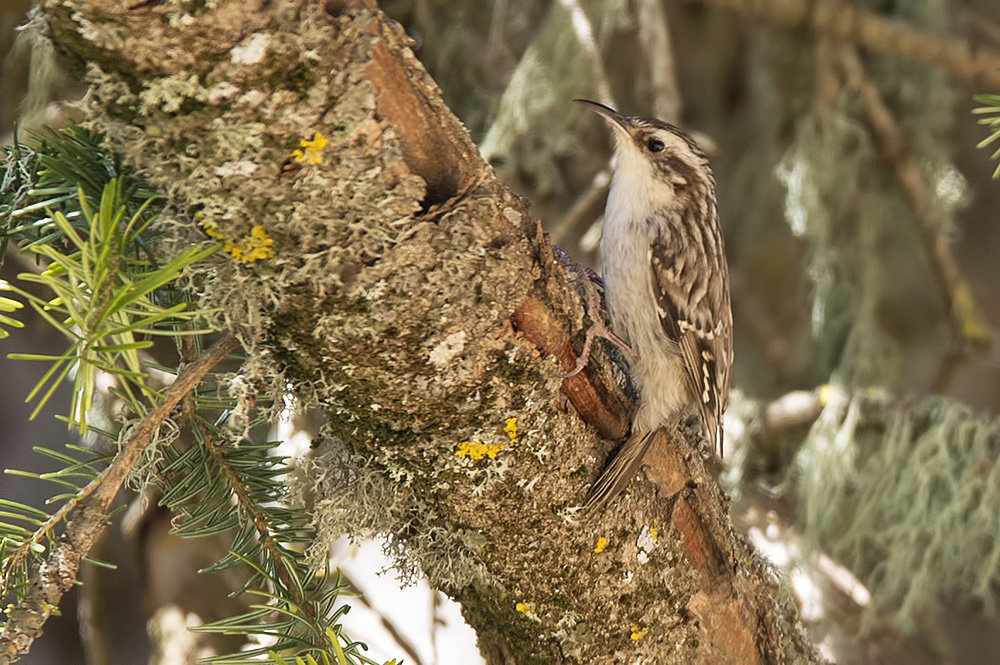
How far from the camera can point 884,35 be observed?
2.75 m

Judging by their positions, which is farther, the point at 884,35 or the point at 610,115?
the point at 884,35

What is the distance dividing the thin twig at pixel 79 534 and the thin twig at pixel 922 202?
7.95 feet

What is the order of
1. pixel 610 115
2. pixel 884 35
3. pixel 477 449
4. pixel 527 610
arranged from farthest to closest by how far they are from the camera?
pixel 884 35 < pixel 610 115 < pixel 527 610 < pixel 477 449

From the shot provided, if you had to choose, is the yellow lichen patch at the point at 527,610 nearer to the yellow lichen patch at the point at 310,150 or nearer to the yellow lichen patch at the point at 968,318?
the yellow lichen patch at the point at 310,150

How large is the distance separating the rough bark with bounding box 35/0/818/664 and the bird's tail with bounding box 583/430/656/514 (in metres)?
0.02

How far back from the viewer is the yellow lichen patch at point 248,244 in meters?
1.02

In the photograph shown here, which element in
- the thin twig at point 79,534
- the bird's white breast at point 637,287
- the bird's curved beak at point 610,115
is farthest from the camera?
the bird's curved beak at point 610,115

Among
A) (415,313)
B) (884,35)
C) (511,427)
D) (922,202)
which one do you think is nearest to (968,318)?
(922,202)

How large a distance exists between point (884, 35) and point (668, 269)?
4.42ft

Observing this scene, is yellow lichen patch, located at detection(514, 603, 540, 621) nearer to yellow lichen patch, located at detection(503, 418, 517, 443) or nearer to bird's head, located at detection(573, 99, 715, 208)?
yellow lichen patch, located at detection(503, 418, 517, 443)

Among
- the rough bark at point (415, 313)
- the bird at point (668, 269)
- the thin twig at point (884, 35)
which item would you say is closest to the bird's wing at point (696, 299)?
the bird at point (668, 269)

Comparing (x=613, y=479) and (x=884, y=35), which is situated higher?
(x=884, y=35)

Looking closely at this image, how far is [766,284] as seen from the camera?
3.62 m

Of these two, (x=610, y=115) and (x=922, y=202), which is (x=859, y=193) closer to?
(x=922, y=202)
